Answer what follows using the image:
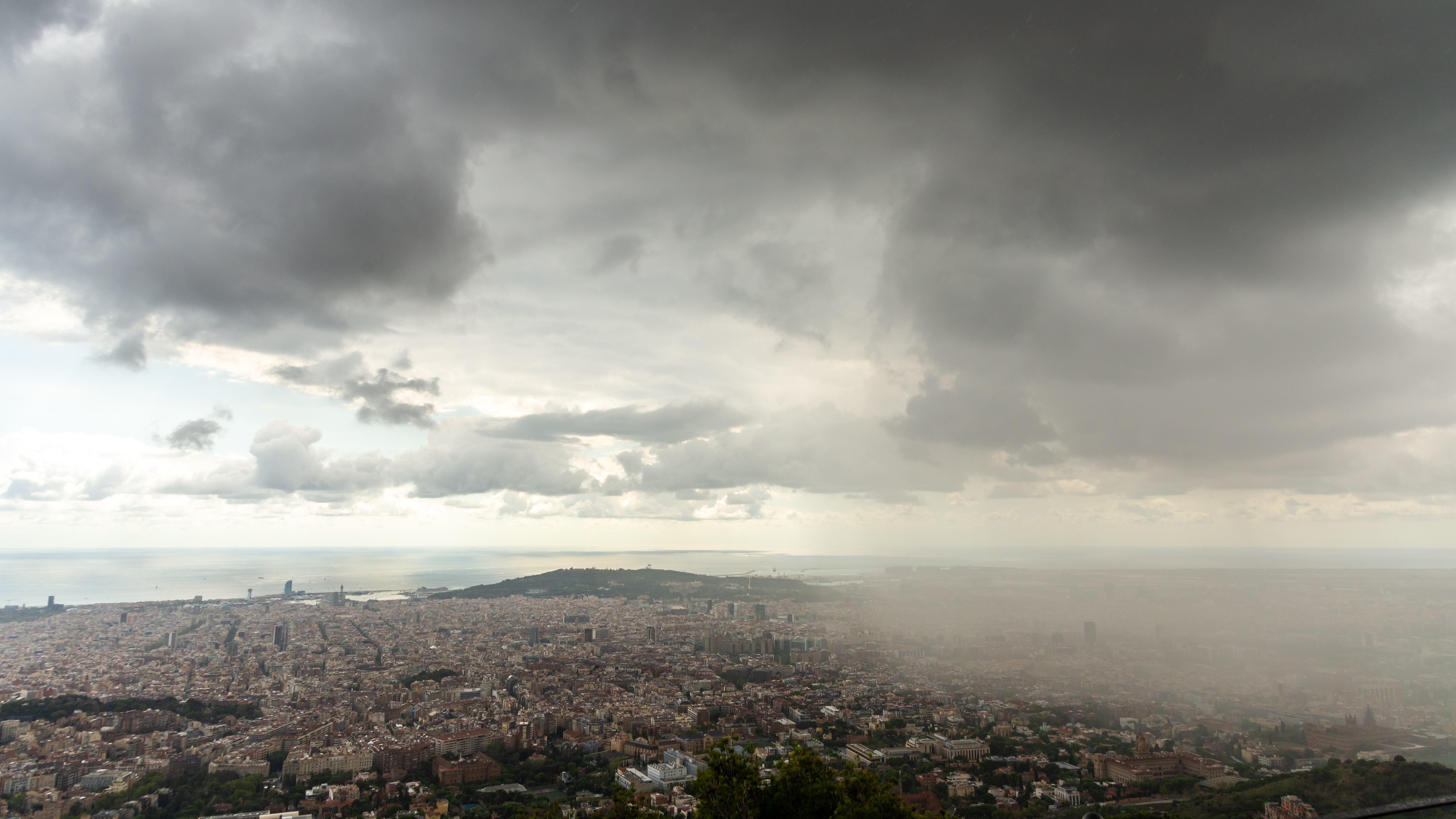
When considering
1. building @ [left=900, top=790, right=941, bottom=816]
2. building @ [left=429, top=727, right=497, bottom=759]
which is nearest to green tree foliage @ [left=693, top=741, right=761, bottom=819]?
building @ [left=900, top=790, right=941, bottom=816]

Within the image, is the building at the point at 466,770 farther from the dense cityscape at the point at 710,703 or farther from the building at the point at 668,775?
the building at the point at 668,775

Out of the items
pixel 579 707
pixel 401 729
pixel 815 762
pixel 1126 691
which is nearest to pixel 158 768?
pixel 401 729

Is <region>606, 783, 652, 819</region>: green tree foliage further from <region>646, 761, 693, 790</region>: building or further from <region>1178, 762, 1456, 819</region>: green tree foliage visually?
<region>1178, 762, 1456, 819</region>: green tree foliage

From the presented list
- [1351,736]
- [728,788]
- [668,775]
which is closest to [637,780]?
[668,775]

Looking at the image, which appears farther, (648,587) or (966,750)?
(648,587)

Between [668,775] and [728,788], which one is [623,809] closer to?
[728,788]

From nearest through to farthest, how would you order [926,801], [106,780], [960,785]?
[926,801]
[106,780]
[960,785]

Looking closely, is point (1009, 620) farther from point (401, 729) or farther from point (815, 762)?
point (815, 762)
